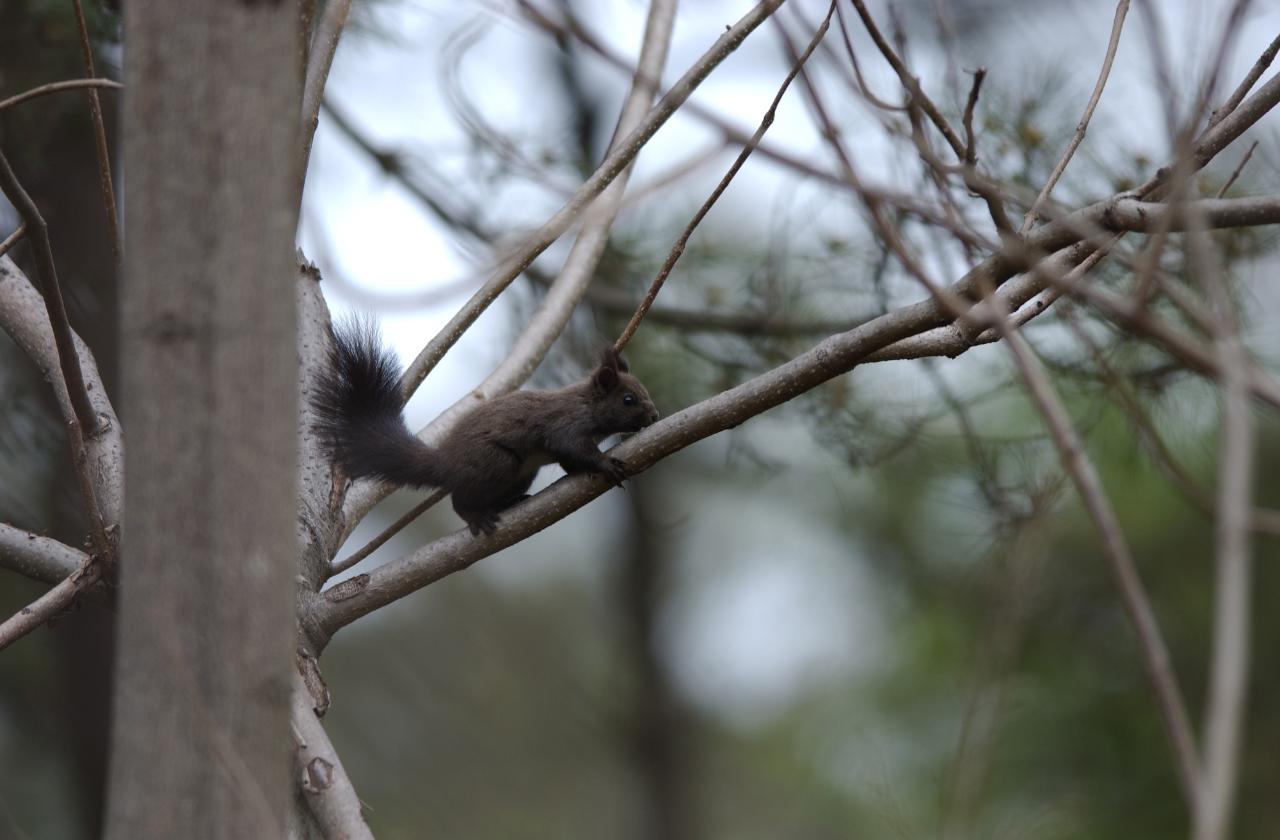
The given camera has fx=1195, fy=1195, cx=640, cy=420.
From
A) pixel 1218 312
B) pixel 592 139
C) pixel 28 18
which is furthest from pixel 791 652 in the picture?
pixel 1218 312

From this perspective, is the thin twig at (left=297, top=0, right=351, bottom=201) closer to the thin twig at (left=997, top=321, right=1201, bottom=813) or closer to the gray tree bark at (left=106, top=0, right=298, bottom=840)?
the gray tree bark at (left=106, top=0, right=298, bottom=840)

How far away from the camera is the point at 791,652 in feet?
27.7

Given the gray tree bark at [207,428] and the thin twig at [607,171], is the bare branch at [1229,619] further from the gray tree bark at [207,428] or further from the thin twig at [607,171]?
the thin twig at [607,171]

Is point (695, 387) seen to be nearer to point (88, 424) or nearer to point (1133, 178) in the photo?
point (1133, 178)

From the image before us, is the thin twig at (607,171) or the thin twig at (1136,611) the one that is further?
the thin twig at (607,171)

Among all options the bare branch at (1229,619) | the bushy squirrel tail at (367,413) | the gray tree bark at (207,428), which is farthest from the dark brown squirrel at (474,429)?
the bare branch at (1229,619)

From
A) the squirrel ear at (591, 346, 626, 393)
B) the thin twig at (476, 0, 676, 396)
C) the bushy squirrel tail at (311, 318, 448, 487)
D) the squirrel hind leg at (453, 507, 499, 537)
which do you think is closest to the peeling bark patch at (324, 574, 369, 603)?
the squirrel hind leg at (453, 507, 499, 537)

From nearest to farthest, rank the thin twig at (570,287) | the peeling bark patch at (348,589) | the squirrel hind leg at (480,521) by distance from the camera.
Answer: the peeling bark patch at (348,589) < the squirrel hind leg at (480,521) < the thin twig at (570,287)

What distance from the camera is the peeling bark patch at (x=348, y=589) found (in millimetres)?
1850

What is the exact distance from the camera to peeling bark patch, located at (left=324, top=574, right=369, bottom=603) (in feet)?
6.07

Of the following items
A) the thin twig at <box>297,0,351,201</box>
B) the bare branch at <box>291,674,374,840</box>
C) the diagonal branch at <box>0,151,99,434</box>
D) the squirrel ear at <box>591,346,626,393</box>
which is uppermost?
the squirrel ear at <box>591,346,626,393</box>

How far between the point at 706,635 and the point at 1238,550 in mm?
7274

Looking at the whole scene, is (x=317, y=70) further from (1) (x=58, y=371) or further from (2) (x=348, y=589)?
(2) (x=348, y=589)

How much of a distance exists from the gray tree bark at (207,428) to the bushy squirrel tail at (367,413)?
4.41ft
